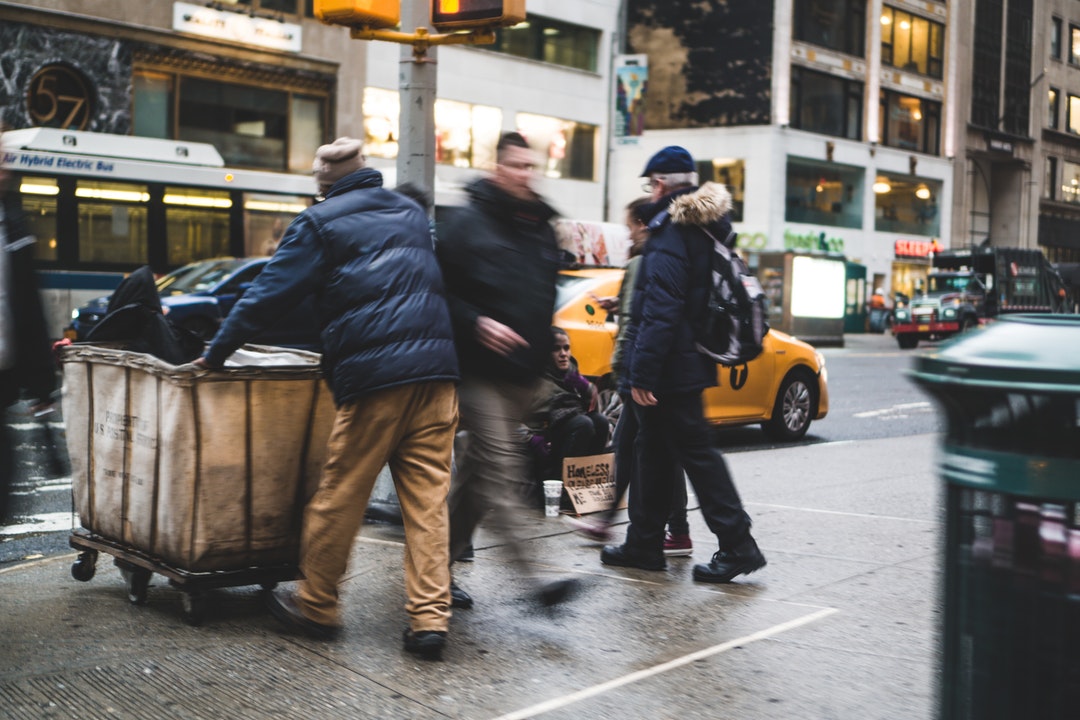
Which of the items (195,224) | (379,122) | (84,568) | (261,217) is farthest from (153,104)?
(84,568)

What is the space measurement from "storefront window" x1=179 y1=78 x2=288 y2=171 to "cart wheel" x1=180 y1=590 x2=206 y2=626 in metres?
25.0

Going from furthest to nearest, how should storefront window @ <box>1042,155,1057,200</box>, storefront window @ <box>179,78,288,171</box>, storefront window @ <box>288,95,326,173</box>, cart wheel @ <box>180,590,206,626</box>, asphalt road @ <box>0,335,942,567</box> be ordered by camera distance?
storefront window @ <box>1042,155,1057,200</box>, storefront window @ <box>288,95,326,173</box>, storefront window @ <box>179,78,288,171</box>, asphalt road @ <box>0,335,942,567</box>, cart wheel @ <box>180,590,206,626</box>

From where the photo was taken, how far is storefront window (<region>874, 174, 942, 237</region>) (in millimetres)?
49469

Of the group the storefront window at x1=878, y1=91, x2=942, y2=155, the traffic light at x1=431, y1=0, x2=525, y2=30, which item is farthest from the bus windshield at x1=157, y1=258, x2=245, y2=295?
the storefront window at x1=878, y1=91, x2=942, y2=155

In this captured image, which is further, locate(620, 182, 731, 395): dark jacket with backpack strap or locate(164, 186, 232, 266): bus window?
locate(164, 186, 232, 266): bus window

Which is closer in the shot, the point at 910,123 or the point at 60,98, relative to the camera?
the point at 60,98

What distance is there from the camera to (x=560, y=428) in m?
7.33

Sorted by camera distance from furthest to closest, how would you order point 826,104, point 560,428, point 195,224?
point 826,104
point 195,224
point 560,428

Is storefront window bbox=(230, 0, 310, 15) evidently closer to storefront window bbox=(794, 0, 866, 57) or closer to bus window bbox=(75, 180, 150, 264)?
bus window bbox=(75, 180, 150, 264)

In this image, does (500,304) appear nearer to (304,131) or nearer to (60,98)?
(60,98)

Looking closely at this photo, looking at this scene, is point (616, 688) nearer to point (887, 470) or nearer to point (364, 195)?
point (364, 195)

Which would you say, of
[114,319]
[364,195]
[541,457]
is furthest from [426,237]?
[541,457]

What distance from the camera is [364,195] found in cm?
440

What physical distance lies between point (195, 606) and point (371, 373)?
123cm
